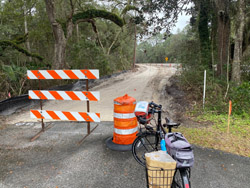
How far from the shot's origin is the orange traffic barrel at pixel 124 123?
4.38 metres

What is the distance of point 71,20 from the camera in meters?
15.4

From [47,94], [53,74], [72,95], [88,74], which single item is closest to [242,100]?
[88,74]

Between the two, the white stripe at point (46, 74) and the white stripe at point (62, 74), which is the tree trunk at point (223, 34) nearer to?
the white stripe at point (62, 74)

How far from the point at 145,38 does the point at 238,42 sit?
824cm

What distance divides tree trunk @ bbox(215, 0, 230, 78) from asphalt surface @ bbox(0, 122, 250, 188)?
23.0 ft

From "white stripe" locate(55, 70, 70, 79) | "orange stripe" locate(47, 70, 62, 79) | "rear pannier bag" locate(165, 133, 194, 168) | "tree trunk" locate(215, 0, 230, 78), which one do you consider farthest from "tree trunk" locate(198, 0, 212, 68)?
"rear pannier bag" locate(165, 133, 194, 168)

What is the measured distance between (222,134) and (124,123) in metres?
2.88

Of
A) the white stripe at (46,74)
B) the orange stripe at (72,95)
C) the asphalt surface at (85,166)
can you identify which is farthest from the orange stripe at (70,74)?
the asphalt surface at (85,166)

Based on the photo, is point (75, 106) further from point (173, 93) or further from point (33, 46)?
point (33, 46)

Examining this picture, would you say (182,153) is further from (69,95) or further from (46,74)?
(46,74)

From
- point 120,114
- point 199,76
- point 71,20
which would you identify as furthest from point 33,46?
point 120,114

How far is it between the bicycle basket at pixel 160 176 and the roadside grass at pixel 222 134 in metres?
2.77

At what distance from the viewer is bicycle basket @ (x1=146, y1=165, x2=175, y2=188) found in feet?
7.29

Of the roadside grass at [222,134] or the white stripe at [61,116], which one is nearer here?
the roadside grass at [222,134]
